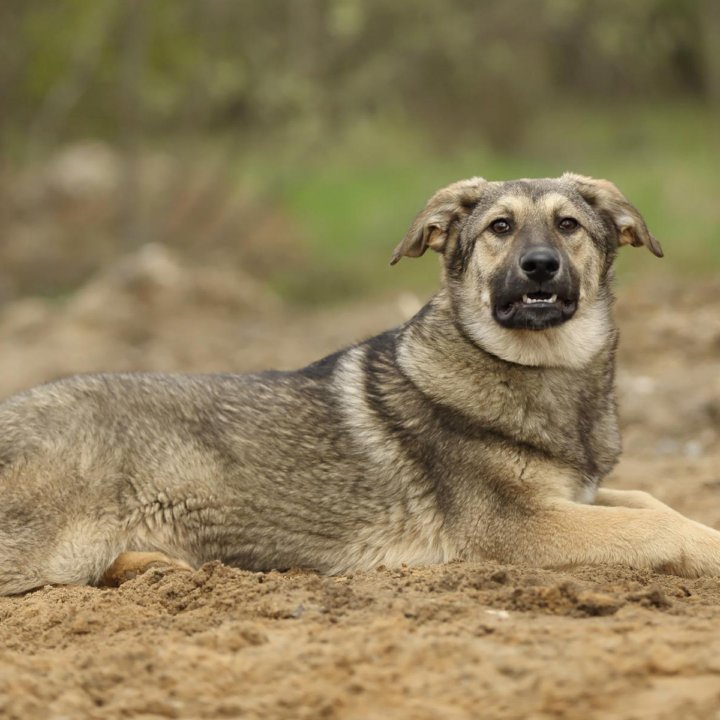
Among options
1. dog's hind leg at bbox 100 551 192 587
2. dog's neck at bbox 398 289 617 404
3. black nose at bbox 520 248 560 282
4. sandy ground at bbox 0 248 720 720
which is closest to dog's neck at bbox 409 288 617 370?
A: dog's neck at bbox 398 289 617 404

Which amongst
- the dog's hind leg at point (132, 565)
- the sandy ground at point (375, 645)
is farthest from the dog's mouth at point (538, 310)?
the dog's hind leg at point (132, 565)

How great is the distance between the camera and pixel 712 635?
14.1ft

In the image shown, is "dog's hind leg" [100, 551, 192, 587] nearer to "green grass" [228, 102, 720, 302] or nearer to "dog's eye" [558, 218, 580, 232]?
"dog's eye" [558, 218, 580, 232]

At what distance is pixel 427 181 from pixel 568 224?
56.2 ft

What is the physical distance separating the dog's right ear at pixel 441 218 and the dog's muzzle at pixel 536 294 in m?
0.60

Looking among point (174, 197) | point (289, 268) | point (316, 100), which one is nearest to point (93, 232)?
point (174, 197)

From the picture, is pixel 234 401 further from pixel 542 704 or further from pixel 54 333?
pixel 54 333

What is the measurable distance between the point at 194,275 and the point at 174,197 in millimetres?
3415

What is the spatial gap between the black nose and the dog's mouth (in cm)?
9

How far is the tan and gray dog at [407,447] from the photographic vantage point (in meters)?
5.94

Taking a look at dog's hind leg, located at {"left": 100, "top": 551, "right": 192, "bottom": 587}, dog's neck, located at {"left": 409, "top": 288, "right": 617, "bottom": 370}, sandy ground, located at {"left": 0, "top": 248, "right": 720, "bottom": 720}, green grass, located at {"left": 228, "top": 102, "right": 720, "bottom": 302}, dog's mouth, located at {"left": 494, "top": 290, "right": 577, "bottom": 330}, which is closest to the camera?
sandy ground, located at {"left": 0, "top": 248, "right": 720, "bottom": 720}

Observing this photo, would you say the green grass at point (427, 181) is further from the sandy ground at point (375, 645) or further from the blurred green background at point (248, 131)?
the sandy ground at point (375, 645)

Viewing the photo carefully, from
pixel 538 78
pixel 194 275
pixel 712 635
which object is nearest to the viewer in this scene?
pixel 712 635

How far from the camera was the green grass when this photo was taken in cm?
1763
